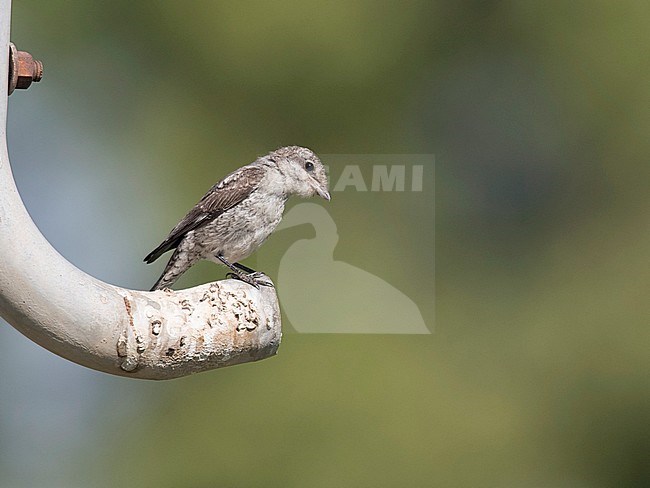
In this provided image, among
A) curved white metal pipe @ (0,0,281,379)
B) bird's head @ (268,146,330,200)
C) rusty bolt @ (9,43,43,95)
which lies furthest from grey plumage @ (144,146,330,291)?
rusty bolt @ (9,43,43,95)

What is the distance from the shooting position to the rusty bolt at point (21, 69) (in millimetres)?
1826

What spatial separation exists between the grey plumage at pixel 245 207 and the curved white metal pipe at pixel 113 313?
1.08 metres

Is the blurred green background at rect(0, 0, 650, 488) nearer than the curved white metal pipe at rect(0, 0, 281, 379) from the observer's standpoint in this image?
No

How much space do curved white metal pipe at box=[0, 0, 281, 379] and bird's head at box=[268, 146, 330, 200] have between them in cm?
107

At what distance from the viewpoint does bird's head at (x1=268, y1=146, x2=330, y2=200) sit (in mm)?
3311

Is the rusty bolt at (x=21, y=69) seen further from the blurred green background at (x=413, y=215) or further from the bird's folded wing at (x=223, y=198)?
the blurred green background at (x=413, y=215)

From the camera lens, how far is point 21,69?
6.06 feet

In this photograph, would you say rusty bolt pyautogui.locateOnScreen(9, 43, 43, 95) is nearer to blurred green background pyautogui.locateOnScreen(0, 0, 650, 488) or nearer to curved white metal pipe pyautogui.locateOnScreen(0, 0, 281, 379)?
curved white metal pipe pyautogui.locateOnScreen(0, 0, 281, 379)

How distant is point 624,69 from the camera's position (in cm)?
713

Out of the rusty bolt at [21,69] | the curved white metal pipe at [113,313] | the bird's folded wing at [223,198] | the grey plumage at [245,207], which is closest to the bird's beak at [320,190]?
the grey plumage at [245,207]

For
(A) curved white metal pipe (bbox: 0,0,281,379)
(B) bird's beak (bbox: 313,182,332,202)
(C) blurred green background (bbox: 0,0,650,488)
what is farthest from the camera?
(C) blurred green background (bbox: 0,0,650,488)

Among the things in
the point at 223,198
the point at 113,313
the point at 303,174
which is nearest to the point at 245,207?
the point at 223,198

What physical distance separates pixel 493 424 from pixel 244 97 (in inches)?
91.6

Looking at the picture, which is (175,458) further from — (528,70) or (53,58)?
(528,70)
